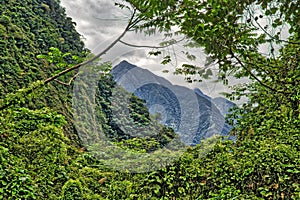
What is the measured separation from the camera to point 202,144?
2236 millimetres

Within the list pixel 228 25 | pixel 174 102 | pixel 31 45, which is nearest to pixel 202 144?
pixel 174 102

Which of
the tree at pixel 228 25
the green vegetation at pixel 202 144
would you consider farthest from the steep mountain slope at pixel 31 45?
the tree at pixel 228 25

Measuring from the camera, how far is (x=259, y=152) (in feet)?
10.6

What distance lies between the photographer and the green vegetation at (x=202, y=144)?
6.26 feet

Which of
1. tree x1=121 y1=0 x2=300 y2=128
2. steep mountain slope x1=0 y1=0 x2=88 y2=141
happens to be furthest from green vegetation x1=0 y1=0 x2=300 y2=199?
steep mountain slope x1=0 y1=0 x2=88 y2=141

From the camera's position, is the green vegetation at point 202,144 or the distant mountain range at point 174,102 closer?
the distant mountain range at point 174,102

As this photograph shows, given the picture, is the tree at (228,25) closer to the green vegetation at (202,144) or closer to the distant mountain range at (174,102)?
the green vegetation at (202,144)

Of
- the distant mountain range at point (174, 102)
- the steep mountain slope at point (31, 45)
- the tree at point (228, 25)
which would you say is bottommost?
the distant mountain range at point (174, 102)

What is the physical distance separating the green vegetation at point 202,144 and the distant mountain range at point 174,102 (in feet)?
0.22

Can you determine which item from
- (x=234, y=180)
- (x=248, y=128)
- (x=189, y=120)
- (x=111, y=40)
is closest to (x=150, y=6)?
(x=111, y=40)

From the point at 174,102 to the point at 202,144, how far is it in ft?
1.98

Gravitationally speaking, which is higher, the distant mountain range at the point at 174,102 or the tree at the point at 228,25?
the tree at the point at 228,25

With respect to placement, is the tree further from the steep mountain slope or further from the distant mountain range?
the steep mountain slope

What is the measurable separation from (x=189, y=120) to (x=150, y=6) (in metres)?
0.65
